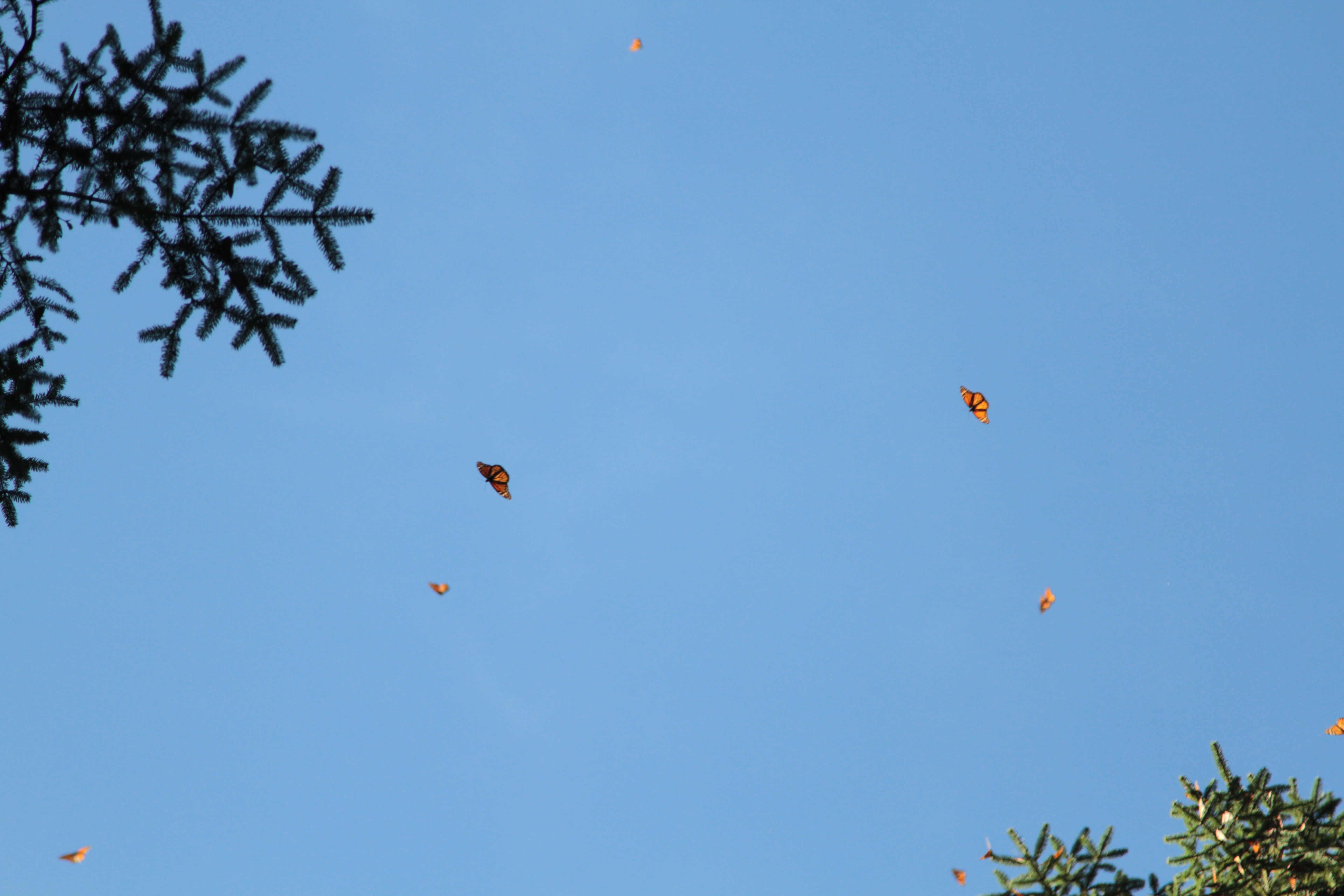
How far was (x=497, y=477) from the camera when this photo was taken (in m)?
9.64

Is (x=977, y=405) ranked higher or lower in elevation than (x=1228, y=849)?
higher

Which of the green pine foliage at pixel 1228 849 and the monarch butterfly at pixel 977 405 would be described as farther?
the monarch butterfly at pixel 977 405

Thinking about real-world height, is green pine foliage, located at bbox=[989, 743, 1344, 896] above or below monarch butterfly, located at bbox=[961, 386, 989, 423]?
below

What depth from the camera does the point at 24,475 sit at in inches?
229

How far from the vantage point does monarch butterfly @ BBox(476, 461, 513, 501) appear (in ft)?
31.1

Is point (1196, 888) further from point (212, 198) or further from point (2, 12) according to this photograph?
point (2, 12)

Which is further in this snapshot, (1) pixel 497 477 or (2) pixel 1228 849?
(1) pixel 497 477

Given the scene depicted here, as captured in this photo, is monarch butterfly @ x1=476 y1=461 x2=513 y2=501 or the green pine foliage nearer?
the green pine foliage

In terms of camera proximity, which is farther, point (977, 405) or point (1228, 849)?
point (977, 405)

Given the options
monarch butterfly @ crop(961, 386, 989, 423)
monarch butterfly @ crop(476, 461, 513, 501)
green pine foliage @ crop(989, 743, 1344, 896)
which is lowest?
green pine foliage @ crop(989, 743, 1344, 896)

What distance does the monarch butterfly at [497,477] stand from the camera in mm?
9484

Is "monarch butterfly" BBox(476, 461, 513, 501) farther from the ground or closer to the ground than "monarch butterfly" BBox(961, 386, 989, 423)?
closer to the ground

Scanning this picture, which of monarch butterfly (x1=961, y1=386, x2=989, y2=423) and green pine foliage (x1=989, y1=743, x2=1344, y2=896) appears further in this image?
monarch butterfly (x1=961, y1=386, x2=989, y2=423)

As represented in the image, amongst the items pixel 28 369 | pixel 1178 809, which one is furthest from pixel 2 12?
pixel 1178 809
